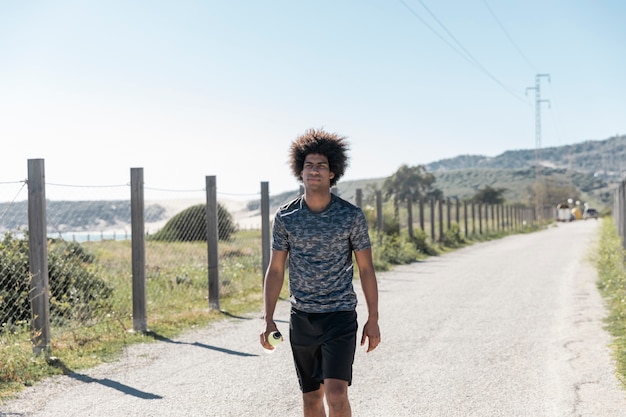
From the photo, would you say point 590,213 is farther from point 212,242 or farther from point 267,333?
point 267,333

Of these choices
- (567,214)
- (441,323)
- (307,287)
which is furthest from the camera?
(567,214)

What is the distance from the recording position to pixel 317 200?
4527mm

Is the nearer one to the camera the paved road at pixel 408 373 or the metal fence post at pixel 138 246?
the paved road at pixel 408 373

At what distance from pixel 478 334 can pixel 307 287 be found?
589 cm

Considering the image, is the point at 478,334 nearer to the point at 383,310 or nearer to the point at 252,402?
the point at 383,310

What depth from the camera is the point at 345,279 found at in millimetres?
4477

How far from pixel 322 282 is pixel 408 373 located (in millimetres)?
3423

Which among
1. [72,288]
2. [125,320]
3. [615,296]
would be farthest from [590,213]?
[72,288]

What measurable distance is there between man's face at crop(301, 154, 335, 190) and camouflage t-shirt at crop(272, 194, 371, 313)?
139mm

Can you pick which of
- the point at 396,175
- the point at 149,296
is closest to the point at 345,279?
the point at 149,296

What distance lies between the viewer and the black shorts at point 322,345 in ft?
14.4

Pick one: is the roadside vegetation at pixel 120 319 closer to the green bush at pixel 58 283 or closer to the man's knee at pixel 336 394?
the green bush at pixel 58 283

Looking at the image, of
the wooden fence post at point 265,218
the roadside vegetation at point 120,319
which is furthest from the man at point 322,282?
the wooden fence post at point 265,218

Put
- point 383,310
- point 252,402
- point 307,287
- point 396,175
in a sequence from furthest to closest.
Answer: point 396,175 < point 383,310 < point 252,402 < point 307,287
